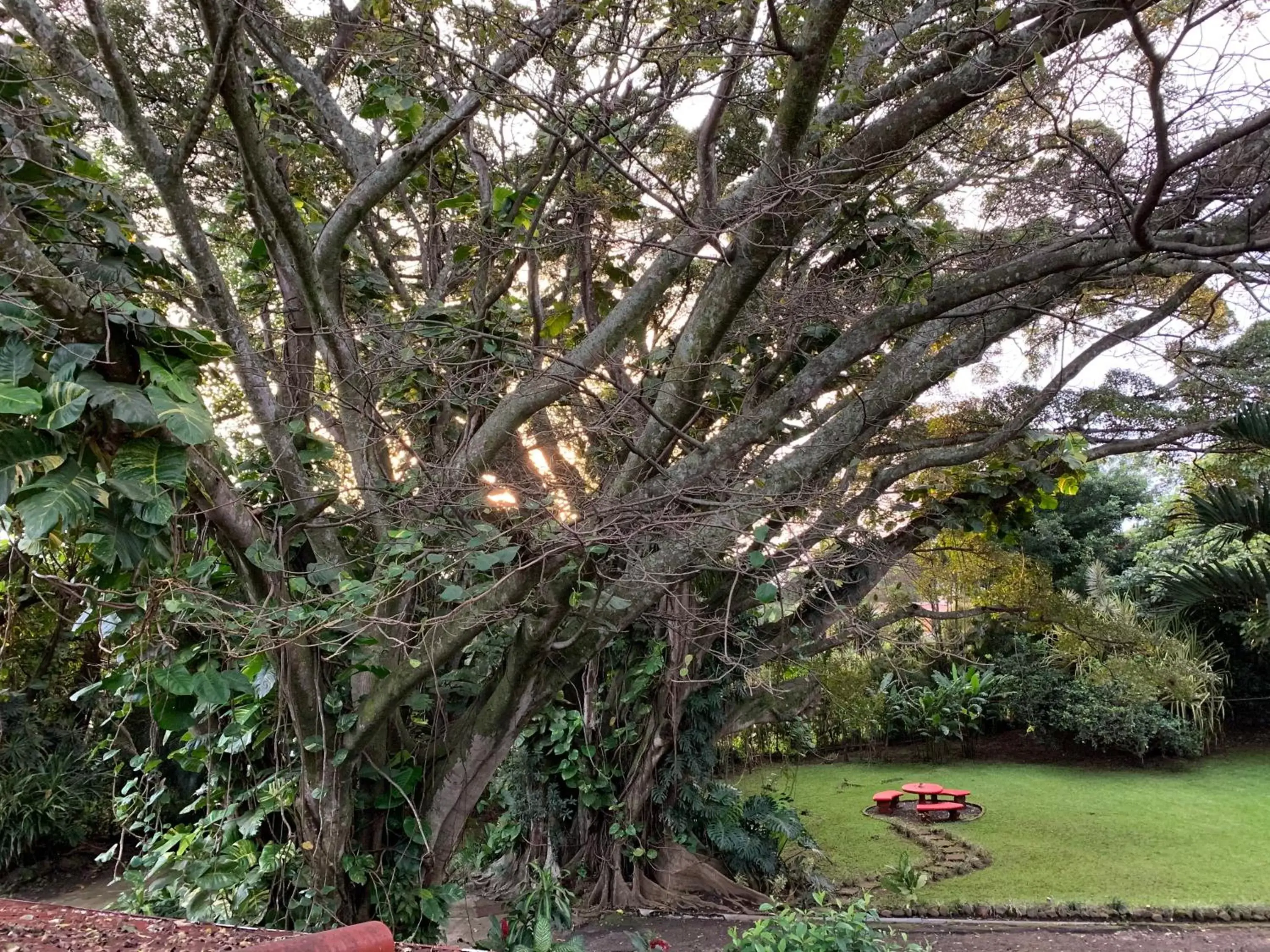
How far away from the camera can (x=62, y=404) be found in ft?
5.78

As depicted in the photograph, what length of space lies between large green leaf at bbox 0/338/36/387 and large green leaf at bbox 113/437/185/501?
28 cm

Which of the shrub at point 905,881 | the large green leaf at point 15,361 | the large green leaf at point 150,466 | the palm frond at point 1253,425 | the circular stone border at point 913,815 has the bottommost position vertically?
the circular stone border at point 913,815

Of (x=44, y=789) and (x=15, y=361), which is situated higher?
(x=15, y=361)

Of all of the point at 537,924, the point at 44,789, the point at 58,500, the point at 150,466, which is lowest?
the point at 537,924

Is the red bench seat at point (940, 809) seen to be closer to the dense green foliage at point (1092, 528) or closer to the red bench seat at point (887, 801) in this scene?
the red bench seat at point (887, 801)

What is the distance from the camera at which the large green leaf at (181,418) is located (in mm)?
1846

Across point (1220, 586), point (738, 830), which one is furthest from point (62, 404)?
point (1220, 586)

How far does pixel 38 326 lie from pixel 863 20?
3756mm

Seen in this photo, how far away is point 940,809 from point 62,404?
22.6 feet

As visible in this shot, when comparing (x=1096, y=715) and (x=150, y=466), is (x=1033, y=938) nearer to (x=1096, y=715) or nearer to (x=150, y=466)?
(x=1096, y=715)

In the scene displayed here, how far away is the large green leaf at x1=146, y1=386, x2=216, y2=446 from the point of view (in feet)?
6.06

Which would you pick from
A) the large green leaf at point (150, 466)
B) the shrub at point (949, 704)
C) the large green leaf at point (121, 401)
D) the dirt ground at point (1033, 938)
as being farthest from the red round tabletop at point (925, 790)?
the large green leaf at point (121, 401)

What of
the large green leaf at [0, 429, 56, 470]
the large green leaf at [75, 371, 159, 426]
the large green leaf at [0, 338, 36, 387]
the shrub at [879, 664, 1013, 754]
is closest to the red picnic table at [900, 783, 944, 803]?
the shrub at [879, 664, 1013, 754]

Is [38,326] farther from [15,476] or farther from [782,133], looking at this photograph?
[782,133]
